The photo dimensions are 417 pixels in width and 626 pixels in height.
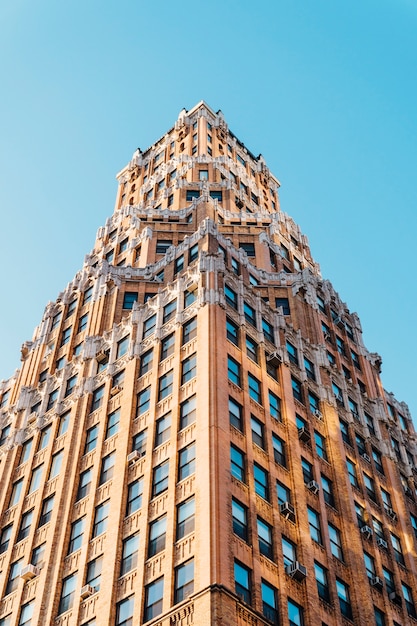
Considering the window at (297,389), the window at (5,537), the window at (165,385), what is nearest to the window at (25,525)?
the window at (5,537)

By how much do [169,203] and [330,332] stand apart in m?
20.7

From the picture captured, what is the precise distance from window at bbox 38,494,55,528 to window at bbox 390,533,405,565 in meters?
19.7

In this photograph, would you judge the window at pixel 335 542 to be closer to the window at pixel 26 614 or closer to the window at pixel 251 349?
the window at pixel 251 349

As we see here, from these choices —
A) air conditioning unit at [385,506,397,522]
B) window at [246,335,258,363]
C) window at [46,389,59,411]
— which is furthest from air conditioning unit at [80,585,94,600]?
air conditioning unit at [385,506,397,522]

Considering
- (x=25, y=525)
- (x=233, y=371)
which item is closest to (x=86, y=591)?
(x=25, y=525)

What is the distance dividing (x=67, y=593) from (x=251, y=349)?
692 inches

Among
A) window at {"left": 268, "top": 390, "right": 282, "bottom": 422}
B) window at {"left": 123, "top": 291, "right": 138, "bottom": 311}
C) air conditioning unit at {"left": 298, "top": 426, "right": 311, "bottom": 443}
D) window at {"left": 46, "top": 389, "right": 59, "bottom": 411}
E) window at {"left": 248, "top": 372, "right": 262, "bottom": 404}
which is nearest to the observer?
window at {"left": 248, "top": 372, "right": 262, "bottom": 404}

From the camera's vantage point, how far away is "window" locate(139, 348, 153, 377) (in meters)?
53.1

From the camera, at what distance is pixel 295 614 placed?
132ft

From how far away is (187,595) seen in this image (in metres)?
37.2

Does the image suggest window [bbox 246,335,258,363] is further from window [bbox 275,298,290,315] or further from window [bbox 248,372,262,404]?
window [bbox 275,298,290,315]

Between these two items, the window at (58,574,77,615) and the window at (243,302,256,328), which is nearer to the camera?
the window at (58,574,77,615)

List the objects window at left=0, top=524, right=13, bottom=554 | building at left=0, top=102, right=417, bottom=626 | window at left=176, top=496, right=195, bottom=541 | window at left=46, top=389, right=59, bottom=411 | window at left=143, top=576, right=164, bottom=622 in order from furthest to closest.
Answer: window at left=46, top=389, right=59, bottom=411 < window at left=0, top=524, right=13, bottom=554 < building at left=0, top=102, right=417, bottom=626 < window at left=176, top=496, right=195, bottom=541 < window at left=143, top=576, right=164, bottom=622

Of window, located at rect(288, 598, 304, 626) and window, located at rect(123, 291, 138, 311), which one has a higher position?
window, located at rect(123, 291, 138, 311)
